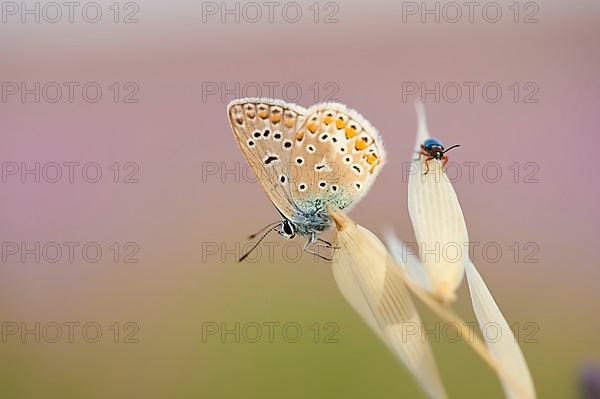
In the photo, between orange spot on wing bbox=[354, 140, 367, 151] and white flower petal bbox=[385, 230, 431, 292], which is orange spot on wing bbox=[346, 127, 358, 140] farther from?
white flower petal bbox=[385, 230, 431, 292]

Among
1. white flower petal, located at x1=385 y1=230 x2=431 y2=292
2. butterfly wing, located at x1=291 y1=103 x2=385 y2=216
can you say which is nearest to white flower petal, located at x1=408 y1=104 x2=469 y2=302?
white flower petal, located at x1=385 y1=230 x2=431 y2=292

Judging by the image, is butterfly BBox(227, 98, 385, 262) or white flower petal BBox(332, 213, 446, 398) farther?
butterfly BBox(227, 98, 385, 262)

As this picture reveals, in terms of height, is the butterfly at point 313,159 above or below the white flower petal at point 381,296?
above

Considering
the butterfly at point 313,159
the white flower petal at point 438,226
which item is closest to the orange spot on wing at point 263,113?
the butterfly at point 313,159

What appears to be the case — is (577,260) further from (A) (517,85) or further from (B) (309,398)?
(B) (309,398)

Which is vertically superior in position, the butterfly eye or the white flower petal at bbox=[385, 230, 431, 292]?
the butterfly eye

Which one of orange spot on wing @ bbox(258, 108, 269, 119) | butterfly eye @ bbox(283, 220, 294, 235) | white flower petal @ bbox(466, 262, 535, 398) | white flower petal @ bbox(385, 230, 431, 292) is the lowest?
white flower petal @ bbox(466, 262, 535, 398)

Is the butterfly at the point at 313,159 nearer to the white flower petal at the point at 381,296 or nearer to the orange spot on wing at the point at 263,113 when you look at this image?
the orange spot on wing at the point at 263,113

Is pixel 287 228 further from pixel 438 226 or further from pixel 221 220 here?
pixel 221 220
